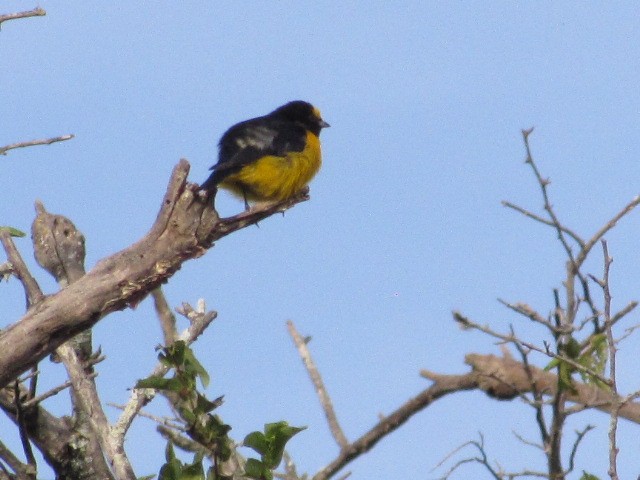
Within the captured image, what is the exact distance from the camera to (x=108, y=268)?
386cm

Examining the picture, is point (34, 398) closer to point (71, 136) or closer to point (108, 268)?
point (108, 268)

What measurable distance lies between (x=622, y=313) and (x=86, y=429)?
82.5 inches

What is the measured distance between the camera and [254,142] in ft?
24.7

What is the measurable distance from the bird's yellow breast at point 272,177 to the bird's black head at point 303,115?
4.83ft

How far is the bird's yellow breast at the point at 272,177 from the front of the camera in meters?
7.36

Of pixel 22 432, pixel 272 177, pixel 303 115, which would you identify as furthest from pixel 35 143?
pixel 303 115

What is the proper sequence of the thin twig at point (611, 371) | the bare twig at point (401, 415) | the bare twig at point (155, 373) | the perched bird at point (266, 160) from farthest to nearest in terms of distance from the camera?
the perched bird at point (266, 160), the bare twig at point (401, 415), the bare twig at point (155, 373), the thin twig at point (611, 371)

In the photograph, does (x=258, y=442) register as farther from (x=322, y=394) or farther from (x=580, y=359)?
(x=322, y=394)

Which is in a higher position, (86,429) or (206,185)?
(206,185)

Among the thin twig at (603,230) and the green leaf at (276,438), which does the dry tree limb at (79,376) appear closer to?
the green leaf at (276,438)

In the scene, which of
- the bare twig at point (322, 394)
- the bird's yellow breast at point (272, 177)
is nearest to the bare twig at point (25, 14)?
the bare twig at point (322, 394)

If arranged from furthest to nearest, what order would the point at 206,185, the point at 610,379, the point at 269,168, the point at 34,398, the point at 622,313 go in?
the point at 269,168 → the point at 206,185 → the point at 34,398 → the point at 622,313 → the point at 610,379

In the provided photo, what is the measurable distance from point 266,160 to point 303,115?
6.54 ft

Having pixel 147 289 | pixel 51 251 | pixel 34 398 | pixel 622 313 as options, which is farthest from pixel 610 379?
pixel 51 251
